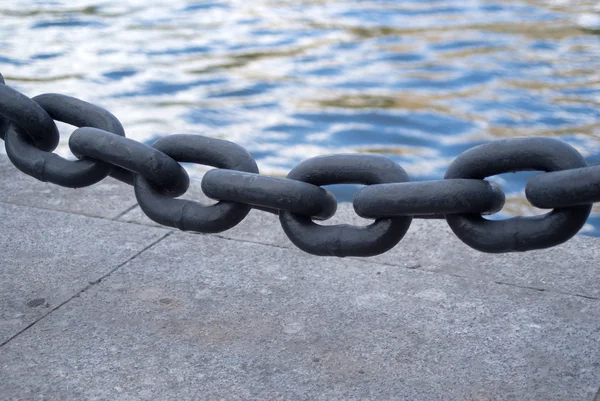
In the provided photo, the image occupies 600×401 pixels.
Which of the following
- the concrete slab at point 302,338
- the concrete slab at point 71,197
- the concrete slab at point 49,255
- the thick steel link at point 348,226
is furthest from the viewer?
the concrete slab at point 71,197

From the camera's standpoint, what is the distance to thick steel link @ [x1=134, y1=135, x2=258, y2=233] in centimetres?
214

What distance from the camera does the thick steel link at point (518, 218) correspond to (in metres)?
1.83

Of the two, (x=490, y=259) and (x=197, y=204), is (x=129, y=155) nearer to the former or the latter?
(x=197, y=204)

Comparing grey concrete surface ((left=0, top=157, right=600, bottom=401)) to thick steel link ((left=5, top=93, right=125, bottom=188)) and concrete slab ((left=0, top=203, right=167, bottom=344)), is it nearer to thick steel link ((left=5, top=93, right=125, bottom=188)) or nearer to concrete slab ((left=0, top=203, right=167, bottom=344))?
concrete slab ((left=0, top=203, right=167, bottom=344))

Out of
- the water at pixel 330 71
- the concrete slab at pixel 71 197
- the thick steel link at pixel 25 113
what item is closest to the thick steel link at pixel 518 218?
the thick steel link at pixel 25 113

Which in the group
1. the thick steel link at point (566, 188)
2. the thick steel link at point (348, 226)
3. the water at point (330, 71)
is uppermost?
the thick steel link at point (566, 188)

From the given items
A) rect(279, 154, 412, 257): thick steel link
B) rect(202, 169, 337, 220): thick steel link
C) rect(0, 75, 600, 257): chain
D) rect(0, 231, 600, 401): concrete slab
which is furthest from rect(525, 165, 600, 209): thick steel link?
rect(0, 231, 600, 401): concrete slab

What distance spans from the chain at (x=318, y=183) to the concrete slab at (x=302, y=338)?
566mm

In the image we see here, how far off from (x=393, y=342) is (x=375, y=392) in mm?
278

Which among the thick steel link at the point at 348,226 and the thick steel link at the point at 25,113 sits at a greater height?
the thick steel link at the point at 25,113

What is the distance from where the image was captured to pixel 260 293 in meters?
3.06

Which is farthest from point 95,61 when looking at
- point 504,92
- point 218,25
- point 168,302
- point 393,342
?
point 393,342

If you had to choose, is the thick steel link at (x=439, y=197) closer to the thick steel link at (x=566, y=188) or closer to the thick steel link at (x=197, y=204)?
the thick steel link at (x=566, y=188)

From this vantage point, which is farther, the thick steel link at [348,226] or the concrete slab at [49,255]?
the concrete slab at [49,255]
